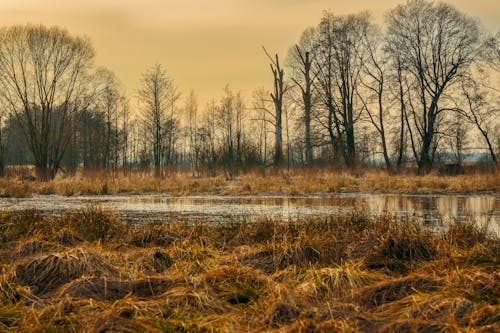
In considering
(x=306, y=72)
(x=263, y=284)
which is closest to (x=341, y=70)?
(x=306, y=72)

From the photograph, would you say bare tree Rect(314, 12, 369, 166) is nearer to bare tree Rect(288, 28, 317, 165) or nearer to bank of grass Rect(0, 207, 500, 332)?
bare tree Rect(288, 28, 317, 165)

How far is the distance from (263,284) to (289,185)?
50.8ft

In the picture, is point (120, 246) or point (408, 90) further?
point (408, 90)

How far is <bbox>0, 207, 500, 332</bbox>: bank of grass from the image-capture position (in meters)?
3.87

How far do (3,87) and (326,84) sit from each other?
22516mm

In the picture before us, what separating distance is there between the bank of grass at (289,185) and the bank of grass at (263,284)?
12.0m

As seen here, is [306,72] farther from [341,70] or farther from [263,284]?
[263,284]

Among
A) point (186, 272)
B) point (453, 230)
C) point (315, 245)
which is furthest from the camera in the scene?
point (453, 230)

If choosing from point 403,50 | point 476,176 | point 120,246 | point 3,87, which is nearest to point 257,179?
point 476,176

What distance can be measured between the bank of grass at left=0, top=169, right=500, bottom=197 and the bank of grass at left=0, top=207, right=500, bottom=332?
12.0 meters

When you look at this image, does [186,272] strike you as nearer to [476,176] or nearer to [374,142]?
[476,176]

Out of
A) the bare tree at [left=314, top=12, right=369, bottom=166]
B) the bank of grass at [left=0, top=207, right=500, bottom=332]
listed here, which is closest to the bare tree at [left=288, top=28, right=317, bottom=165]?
the bare tree at [left=314, top=12, right=369, bottom=166]

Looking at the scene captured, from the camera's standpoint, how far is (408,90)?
34.2 m

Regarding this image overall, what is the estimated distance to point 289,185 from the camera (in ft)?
67.1
